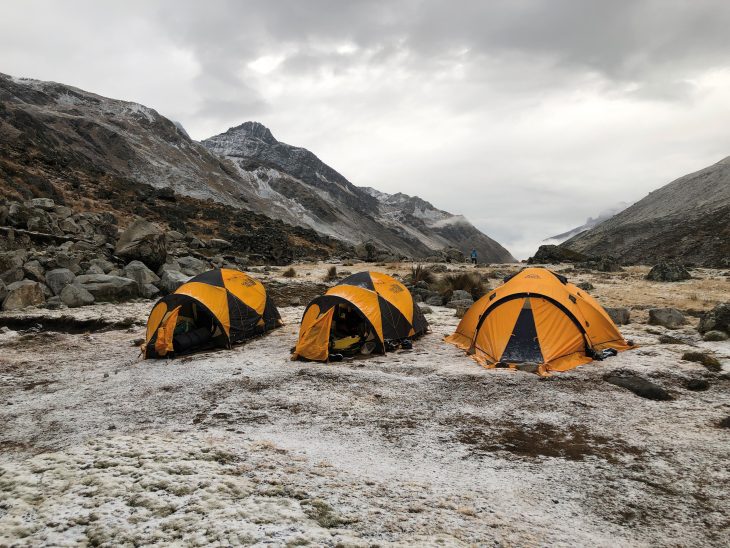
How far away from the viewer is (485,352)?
9.77 meters

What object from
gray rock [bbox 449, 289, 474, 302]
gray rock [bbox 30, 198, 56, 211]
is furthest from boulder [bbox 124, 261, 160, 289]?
gray rock [bbox 449, 289, 474, 302]

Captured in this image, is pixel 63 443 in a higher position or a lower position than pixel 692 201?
Result: lower

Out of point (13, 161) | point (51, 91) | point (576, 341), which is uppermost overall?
point (51, 91)

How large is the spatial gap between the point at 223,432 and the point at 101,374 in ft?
15.4

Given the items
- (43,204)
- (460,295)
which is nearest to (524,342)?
(460,295)

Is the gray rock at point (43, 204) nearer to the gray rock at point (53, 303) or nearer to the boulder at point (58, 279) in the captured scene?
the boulder at point (58, 279)

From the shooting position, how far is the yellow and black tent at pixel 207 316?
1049 centimetres

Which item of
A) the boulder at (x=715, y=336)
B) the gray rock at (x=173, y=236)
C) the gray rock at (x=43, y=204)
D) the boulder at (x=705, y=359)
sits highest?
the gray rock at (x=43, y=204)

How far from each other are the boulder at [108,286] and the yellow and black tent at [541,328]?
13.3m

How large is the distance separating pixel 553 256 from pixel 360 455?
127 feet

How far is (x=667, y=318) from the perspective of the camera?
12031mm

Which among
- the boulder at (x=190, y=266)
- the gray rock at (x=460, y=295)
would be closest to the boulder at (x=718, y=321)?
the gray rock at (x=460, y=295)

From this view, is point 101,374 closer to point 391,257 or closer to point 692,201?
point 391,257

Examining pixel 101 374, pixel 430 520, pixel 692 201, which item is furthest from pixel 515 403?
pixel 692 201
